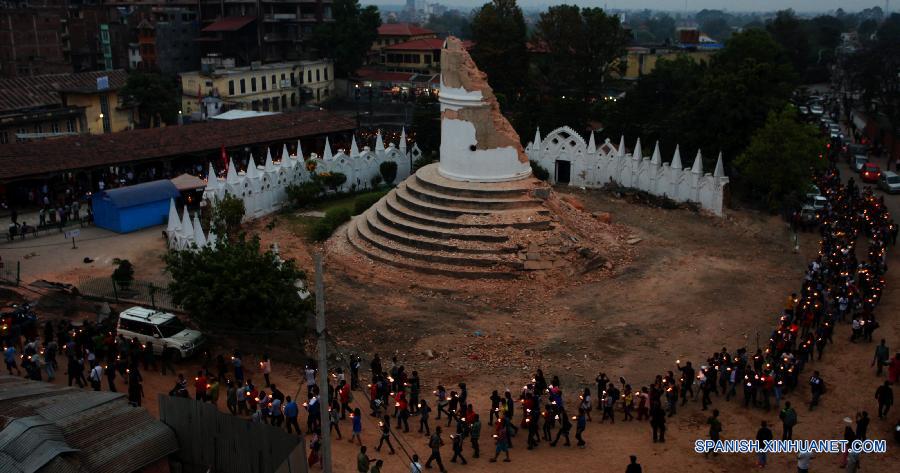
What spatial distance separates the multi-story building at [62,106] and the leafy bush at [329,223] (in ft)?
60.3

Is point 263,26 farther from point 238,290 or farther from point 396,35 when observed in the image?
point 238,290

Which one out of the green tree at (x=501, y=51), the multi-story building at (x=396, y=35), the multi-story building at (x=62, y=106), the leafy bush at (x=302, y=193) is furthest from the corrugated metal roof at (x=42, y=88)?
the multi-story building at (x=396, y=35)

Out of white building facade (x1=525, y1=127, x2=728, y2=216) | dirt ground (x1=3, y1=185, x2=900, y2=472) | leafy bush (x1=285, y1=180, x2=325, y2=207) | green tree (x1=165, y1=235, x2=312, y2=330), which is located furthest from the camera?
leafy bush (x1=285, y1=180, x2=325, y2=207)

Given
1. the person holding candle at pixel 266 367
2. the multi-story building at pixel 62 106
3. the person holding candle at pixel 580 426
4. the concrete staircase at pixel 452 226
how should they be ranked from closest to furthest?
1. the person holding candle at pixel 580 426
2. the person holding candle at pixel 266 367
3. the concrete staircase at pixel 452 226
4. the multi-story building at pixel 62 106

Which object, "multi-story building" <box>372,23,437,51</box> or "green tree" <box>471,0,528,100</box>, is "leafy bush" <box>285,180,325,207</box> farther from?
"multi-story building" <box>372,23,437,51</box>

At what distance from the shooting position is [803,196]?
112ft

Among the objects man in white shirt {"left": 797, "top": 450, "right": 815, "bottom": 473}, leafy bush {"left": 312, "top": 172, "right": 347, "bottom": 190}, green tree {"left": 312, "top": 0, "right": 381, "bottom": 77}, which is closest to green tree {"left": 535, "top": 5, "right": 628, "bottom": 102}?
green tree {"left": 312, "top": 0, "right": 381, "bottom": 77}

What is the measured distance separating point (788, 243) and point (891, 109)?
80.8 feet

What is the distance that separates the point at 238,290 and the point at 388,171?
21280 mm

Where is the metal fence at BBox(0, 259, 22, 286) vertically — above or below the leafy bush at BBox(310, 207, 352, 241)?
below

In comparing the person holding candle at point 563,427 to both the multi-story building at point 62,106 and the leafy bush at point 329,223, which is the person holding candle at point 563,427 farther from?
the multi-story building at point 62,106

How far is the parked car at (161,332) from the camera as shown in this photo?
2033 cm

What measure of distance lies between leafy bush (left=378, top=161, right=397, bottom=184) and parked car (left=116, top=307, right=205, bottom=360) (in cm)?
2059

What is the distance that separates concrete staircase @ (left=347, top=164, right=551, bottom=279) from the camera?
2745cm
